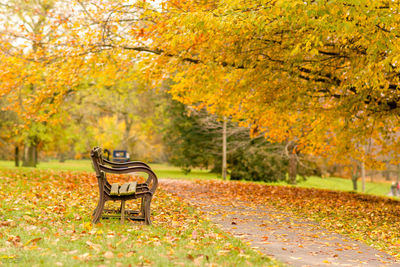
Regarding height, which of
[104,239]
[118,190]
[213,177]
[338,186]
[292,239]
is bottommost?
[338,186]

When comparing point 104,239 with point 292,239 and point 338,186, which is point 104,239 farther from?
point 338,186

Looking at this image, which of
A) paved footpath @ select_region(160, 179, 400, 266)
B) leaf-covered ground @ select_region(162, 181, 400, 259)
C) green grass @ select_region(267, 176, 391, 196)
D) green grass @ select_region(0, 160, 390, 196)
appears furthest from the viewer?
green grass @ select_region(267, 176, 391, 196)

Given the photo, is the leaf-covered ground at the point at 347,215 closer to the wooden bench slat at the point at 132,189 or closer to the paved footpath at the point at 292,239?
the paved footpath at the point at 292,239

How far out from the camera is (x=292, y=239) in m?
6.16

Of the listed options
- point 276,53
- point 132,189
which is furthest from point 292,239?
point 276,53

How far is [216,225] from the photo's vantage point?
6852 millimetres

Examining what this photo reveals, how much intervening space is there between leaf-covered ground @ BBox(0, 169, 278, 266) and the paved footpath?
0.40 metres

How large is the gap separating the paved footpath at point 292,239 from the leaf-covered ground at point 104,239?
402 millimetres

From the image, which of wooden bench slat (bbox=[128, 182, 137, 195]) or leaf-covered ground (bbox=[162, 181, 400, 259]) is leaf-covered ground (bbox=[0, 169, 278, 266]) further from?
leaf-covered ground (bbox=[162, 181, 400, 259])

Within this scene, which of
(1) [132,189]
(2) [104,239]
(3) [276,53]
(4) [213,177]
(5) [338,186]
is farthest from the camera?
(5) [338,186]

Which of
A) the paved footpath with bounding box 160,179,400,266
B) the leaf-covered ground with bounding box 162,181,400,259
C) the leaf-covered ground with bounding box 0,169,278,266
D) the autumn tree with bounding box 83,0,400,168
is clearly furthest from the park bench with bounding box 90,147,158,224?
the leaf-covered ground with bounding box 162,181,400,259

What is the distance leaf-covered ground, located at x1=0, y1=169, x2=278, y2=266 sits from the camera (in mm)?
4023

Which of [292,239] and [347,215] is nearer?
[292,239]

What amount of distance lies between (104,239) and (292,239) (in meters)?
2.84
